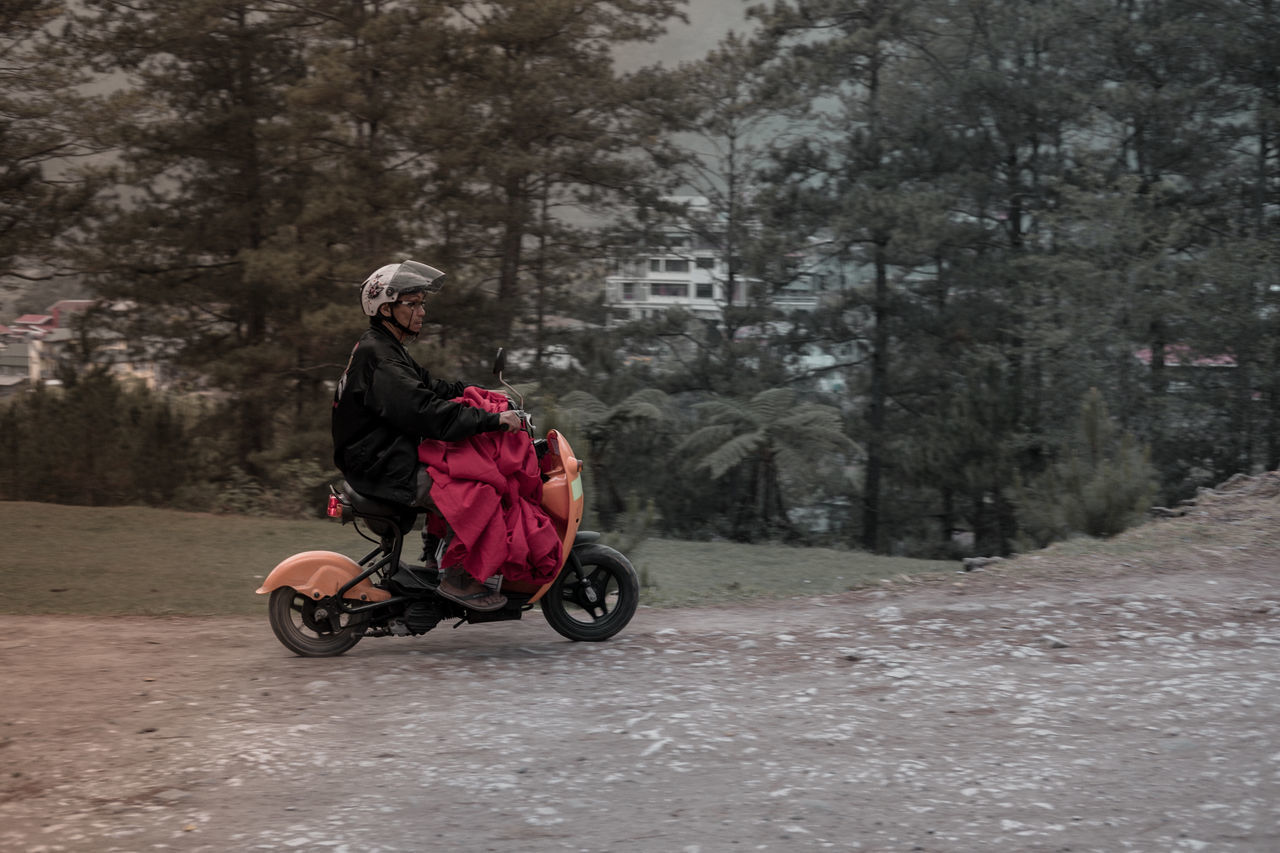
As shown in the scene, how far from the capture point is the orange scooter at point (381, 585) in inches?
226

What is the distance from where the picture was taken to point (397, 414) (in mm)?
5520

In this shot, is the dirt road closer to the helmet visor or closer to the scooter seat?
the scooter seat

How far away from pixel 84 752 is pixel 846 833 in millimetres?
2726

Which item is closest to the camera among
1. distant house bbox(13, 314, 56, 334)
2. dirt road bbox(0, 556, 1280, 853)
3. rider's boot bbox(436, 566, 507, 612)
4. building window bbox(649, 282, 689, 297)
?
dirt road bbox(0, 556, 1280, 853)

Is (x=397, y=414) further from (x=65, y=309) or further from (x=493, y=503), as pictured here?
(x=65, y=309)

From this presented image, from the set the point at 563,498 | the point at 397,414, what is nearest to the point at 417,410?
the point at 397,414

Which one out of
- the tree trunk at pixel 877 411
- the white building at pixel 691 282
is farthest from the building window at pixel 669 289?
the tree trunk at pixel 877 411

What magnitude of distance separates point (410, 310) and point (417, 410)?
0.56 meters

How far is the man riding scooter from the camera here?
554cm

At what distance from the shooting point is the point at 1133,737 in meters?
4.66

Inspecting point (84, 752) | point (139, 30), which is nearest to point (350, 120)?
point (139, 30)

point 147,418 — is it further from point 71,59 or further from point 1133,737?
point 1133,737

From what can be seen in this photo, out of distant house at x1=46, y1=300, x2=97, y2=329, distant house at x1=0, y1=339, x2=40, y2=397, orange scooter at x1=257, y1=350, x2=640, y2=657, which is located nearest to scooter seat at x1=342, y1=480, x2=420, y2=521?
orange scooter at x1=257, y1=350, x2=640, y2=657

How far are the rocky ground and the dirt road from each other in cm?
2
